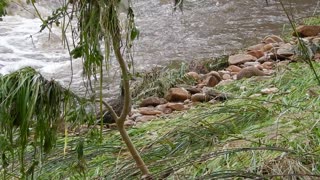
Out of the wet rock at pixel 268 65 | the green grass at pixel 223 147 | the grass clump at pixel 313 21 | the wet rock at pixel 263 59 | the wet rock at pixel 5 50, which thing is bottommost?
the wet rock at pixel 5 50

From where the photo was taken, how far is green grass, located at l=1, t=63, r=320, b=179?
1.84m

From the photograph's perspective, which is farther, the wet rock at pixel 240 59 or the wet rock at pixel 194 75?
the wet rock at pixel 240 59

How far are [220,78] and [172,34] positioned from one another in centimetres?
265

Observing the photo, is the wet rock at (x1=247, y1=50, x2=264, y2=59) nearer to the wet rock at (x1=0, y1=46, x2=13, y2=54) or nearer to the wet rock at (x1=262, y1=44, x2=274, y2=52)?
the wet rock at (x1=262, y1=44, x2=274, y2=52)

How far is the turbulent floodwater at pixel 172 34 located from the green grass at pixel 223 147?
2450mm

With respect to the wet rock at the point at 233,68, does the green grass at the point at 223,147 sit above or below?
above

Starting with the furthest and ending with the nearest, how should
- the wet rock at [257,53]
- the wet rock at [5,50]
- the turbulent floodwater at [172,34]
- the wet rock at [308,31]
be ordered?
the wet rock at [5,50], the turbulent floodwater at [172,34], the wet rock at [308,31], the wet rock at [257,53]

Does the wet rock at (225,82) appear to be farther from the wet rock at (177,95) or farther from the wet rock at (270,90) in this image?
the wet rock at (270,90)

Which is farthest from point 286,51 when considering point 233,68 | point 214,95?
point 214,95

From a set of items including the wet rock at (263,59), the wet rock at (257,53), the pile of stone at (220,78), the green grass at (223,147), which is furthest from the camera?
the wet rock at (257,53)

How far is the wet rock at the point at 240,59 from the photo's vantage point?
5229 millimetres

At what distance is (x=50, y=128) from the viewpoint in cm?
151

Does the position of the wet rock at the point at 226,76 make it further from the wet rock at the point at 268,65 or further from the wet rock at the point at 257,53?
the wet rock at the point at 257,53

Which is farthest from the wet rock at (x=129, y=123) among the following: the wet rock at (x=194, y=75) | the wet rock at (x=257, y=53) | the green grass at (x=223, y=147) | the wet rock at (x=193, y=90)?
the wet rock at (x=257, y=53)
